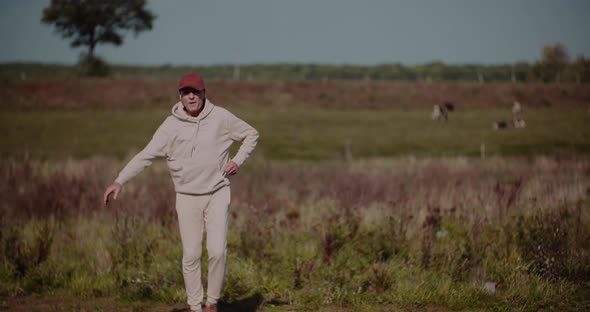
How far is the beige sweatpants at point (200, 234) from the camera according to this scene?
6258 millimetres

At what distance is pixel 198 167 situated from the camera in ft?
20.3

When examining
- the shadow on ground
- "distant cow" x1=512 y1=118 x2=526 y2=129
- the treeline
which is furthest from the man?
the treeline

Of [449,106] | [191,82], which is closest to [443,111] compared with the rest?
[449,106]

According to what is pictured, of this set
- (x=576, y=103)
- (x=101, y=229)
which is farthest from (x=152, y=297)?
(x=576, y=103)

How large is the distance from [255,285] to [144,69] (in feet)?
433

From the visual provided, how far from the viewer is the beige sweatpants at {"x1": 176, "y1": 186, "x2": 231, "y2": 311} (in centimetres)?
626

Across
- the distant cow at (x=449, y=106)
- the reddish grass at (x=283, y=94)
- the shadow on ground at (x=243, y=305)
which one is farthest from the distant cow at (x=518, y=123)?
the shadow on ground at (x=243, y=305)

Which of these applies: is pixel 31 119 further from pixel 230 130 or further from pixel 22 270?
pixel 230 130

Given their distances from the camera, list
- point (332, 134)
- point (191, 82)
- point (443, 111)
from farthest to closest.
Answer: point (443, 111) < point (332, 134) < point (191, 82)

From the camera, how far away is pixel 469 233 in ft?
32.7

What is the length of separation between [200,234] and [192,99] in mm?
1359

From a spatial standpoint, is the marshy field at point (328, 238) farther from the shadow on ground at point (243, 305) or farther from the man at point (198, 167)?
the man at point (198, 167)

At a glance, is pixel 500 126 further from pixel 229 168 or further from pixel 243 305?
pixel 229 168

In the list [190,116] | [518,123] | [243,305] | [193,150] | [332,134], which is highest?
[190,116]
